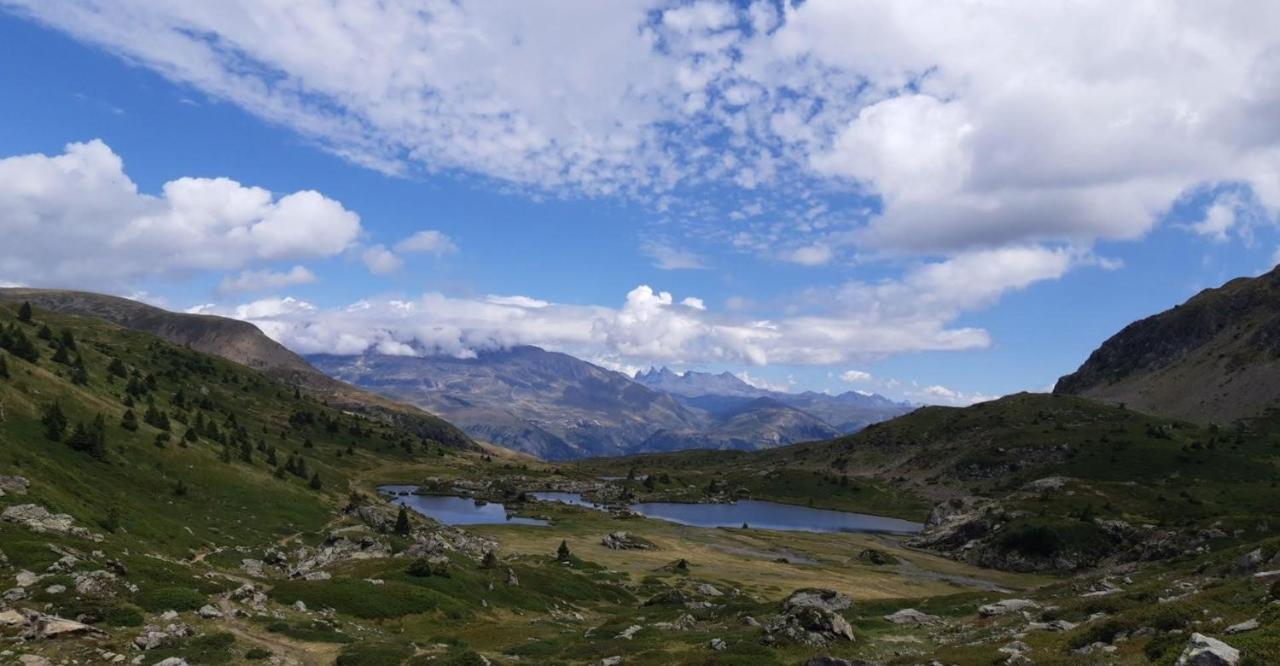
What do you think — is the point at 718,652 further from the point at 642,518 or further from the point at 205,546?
the point at 642,518

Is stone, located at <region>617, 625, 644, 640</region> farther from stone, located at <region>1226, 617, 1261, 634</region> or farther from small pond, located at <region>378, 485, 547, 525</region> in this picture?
small pond, located at <region>378, 485, 547, 525</region>

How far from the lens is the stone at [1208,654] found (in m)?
18.8

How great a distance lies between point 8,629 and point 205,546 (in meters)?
32.8

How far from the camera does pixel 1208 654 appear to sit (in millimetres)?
19234

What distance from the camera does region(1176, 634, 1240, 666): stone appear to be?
1884 cm

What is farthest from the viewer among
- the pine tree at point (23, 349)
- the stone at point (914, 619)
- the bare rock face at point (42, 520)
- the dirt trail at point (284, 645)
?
the pine tree at point (23, 349)

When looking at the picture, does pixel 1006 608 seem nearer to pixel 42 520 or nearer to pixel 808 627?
pixel 808 627

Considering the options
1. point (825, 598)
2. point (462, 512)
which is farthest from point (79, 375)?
point (825, 598)

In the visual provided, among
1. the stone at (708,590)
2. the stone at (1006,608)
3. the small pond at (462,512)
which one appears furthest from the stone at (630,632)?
the small pond at (462,512)

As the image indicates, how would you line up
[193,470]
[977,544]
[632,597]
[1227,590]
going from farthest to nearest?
[977,544], [193,470], [632,597], [1227,590]

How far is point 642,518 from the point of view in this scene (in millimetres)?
186250

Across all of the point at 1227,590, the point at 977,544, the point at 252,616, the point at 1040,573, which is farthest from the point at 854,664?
the point at 977,544

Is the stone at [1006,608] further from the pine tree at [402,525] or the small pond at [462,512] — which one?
the small pond at [462,512]

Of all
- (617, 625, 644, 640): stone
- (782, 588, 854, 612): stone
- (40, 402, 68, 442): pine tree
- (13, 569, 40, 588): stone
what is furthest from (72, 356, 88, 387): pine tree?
(782, 588, 854, 612): stone
